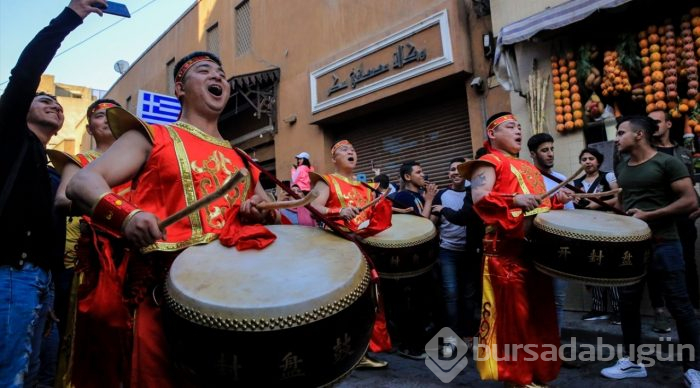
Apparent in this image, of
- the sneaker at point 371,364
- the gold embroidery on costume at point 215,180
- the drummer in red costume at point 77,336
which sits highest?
the gold embroidery on costume at point 215,180

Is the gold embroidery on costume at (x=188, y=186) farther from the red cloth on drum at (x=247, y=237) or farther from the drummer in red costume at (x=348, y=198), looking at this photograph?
the drummer in red costume at (x=348, y=198)

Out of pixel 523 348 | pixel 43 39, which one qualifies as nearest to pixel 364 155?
pixel 523 348

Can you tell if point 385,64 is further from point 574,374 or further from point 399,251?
point 574,374

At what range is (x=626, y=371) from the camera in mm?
3092

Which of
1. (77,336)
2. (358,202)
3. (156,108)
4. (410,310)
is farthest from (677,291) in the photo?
(156,108)

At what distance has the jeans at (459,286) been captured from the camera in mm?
4062

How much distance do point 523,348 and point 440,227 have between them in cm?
174

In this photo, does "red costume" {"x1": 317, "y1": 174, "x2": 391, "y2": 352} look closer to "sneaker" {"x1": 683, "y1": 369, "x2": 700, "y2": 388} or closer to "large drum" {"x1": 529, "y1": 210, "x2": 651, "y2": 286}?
"large drum" {"x1": 529, "y1": 210, "x2": 651, "y2": 286}

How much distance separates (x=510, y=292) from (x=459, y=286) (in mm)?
1502

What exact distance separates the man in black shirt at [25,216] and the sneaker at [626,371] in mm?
3540

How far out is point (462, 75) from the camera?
6.58 m

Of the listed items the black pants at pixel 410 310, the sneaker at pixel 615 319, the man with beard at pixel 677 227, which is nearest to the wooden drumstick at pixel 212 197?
the black pants at pixel 410 310

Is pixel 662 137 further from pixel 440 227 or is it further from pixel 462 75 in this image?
pixel 462 75

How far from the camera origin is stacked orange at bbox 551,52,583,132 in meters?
5.20
